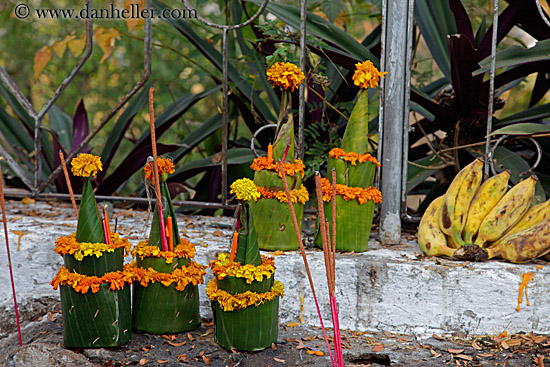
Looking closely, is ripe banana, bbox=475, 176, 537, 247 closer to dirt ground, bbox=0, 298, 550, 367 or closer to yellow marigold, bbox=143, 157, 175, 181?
dirt ground, bbox=0, 298, 550, 367

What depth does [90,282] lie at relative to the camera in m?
1.37

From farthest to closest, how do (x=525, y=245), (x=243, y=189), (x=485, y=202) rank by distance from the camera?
(x=485, y=202) < (x=525, y=245) < (x=243, y=189)

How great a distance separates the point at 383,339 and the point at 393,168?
60 centimetres

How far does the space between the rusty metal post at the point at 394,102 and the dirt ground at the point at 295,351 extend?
1.56 ft

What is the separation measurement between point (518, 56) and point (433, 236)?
0.70m

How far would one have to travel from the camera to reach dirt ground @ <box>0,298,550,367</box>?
55.4 inches

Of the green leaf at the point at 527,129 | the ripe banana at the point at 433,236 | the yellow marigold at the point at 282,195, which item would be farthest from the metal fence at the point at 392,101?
the green leaf at the point at 527,129

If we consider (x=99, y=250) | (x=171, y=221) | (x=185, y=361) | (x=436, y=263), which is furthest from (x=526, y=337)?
(x=99, y=250)

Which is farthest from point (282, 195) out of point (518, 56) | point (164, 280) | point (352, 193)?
point (518, 56)

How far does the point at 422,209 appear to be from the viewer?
2.21m

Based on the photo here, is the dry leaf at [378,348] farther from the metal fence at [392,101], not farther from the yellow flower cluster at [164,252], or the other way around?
the yellow flower cluster at [164,252]

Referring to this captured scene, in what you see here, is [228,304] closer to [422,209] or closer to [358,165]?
[358,165]

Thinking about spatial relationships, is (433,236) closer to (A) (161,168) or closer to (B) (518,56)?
(B) (518,56)

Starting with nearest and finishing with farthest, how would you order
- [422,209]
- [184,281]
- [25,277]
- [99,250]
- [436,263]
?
[99,250]
[184,281]
[436,263]
[25,277]
[422,209]
